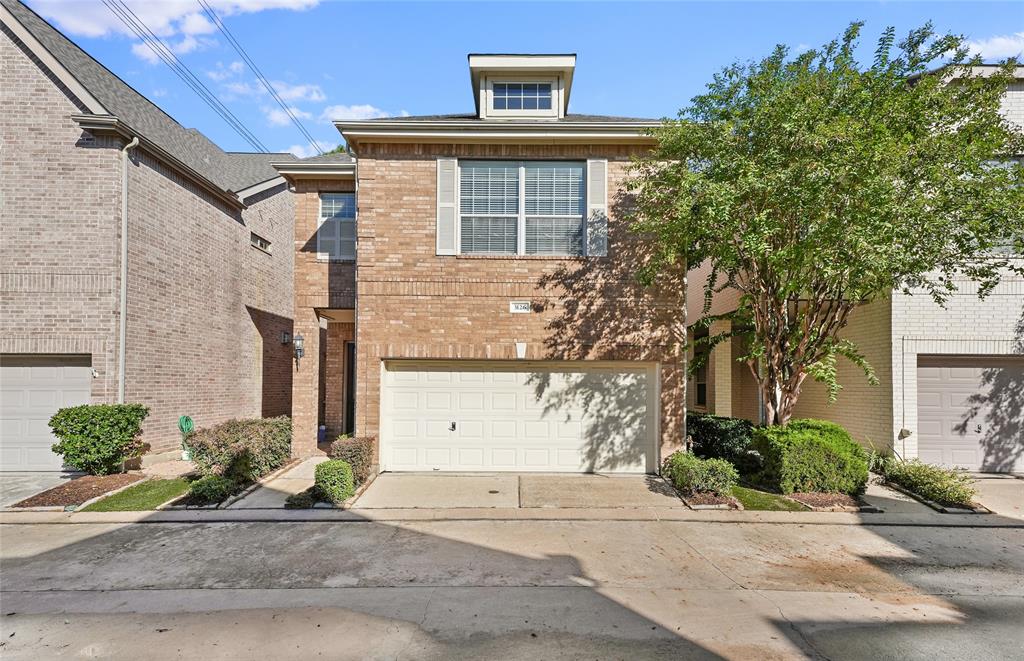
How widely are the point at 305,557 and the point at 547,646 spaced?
11.3 feet

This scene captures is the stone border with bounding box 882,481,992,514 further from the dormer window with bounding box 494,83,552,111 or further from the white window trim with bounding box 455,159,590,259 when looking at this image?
the dormer window with bounding box 494,83,552,111

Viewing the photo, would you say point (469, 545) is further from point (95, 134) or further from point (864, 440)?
point (95, 134)

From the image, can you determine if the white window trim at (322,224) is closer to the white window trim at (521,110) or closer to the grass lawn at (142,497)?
the white window trim at (521,110)

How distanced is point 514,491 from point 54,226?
34.3ft

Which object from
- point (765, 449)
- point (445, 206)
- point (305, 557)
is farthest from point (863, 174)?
point (305, 557)

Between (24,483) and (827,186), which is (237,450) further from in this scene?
(827,186)

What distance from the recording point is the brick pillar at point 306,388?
11.4 meters

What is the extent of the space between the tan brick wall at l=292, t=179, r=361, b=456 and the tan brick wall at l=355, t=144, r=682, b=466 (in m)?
1.51

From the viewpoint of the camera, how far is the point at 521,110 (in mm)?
11414

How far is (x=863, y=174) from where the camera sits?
25.0 feet

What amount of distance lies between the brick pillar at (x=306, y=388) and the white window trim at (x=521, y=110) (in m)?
6.03

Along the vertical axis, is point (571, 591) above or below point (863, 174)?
below

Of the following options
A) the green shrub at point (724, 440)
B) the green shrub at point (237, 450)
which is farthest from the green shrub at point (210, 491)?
the green shrub at point (724, 440)

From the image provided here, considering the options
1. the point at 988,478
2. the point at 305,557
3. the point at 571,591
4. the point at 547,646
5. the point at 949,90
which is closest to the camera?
the point at 547,646
